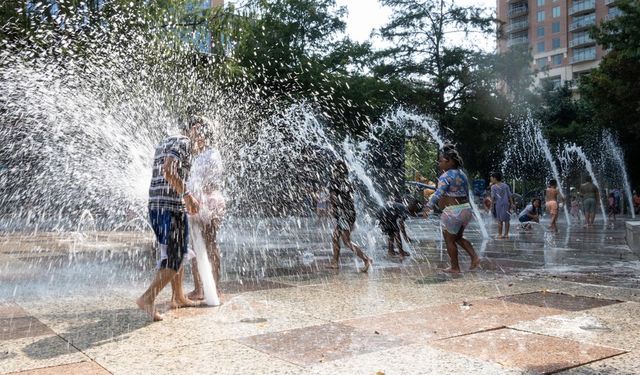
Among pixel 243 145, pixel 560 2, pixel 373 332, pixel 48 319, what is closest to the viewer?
pixel 373 332

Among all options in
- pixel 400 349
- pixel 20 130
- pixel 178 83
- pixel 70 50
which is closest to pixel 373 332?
pixel 400 349

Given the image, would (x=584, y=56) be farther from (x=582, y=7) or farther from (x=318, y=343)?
(x=318, y=343)

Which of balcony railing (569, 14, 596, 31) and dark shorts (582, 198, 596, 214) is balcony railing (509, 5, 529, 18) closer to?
balcony railing (569, 14, 596, 31)

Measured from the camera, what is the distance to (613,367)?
3.45m

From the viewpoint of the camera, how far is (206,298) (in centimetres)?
545

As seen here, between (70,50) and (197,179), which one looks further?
(70,50)

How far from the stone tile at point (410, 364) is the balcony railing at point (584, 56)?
270ft

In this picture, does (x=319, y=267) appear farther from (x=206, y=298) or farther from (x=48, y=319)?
(x=48, y=319)

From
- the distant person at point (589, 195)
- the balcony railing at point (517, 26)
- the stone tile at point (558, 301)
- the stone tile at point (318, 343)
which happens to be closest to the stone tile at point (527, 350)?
the stone tile at point (318, 343)

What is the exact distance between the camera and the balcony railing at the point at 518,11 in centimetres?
8600

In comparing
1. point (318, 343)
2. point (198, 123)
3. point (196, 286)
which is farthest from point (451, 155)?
point (318, 343)

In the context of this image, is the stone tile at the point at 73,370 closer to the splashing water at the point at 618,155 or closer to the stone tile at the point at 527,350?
the stone tile at the point at 527,350

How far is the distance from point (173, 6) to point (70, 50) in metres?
3.22

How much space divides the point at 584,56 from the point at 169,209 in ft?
273
